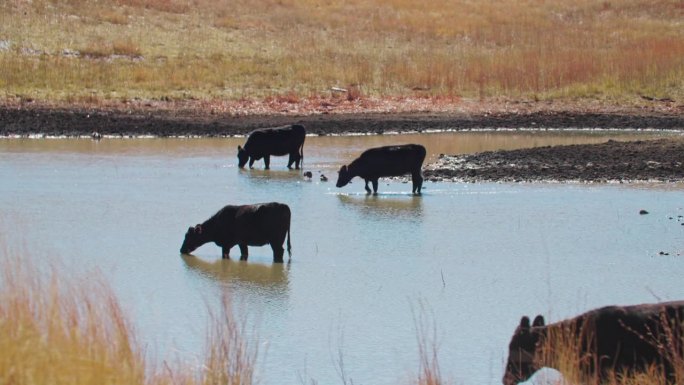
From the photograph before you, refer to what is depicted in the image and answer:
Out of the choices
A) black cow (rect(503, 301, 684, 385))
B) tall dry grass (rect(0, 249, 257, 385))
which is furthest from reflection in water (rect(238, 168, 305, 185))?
black cow (rect(503, 301, 684, 385))

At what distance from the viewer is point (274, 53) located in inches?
1471

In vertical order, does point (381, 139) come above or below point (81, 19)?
below

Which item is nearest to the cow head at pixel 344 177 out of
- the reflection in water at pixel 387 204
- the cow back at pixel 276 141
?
the reflection in water at pixel 387 204

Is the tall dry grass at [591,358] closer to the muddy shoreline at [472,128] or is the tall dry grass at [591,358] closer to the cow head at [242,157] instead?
the muddy shoreline at [472,128]

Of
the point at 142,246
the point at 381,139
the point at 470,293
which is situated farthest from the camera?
the point at 381,139

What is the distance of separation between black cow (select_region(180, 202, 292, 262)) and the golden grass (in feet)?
55.7

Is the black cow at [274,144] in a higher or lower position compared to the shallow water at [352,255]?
higher

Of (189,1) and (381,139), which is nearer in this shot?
(381,139)

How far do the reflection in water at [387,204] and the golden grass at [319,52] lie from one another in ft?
42.2

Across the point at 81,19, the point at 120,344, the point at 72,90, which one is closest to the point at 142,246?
the point at 120,344

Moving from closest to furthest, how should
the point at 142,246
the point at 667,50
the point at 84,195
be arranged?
1. the point at 142,246
2. the point at 84,195
3. the point at 667,50

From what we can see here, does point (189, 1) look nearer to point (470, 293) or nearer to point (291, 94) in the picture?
point (291, 94)

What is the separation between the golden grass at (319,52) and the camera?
31656mm

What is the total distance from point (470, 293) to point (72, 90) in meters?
20.5
